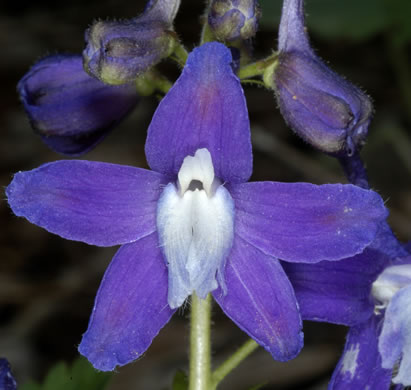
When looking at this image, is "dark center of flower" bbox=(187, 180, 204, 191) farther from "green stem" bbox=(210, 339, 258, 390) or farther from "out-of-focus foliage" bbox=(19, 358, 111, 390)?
"out-of-focus foliage" bbox=(19, 358, 111, 390)

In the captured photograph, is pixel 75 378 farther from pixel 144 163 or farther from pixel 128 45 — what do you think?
pixel 144 163

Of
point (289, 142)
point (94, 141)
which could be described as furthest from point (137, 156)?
point (94, 141)

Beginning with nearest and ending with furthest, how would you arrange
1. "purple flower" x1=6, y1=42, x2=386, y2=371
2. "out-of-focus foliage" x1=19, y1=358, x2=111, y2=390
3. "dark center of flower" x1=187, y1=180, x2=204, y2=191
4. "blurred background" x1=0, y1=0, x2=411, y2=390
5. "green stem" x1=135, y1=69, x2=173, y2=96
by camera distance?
"purple flower" x1=6, y1=42, x2=386, y2=371 → "dark center of flower" x1=187, y1=180, x2=204, y2=191 → "green stem" x1=135, y1=69, x2=173, y2=96 → "out-of-focus foliage" x1=19, y1=358, x2=111, y2=390 → "blurred background" x1=0, y1=0, x2=411, y2=390

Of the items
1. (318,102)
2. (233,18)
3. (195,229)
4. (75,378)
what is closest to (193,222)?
(195,229)

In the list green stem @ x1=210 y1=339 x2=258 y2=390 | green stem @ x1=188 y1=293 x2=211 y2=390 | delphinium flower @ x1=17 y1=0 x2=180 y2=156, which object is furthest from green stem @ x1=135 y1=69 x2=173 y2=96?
green stem @ x1=210 y1=339 x2=258 y2=390

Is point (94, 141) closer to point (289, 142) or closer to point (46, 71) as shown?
point (46, 71)

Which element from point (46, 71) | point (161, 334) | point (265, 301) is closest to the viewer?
point (265, 301)
